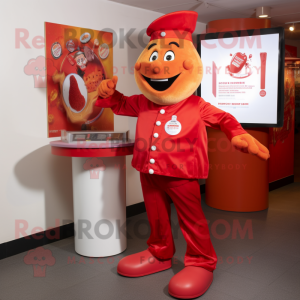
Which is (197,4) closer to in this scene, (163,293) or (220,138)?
(220,138)

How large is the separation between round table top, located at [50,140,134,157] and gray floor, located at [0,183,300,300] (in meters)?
0.82

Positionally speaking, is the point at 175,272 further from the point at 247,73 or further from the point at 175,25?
the point at 247,73

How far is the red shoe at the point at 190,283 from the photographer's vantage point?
2.19 m

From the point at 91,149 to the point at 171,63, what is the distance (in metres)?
0.78

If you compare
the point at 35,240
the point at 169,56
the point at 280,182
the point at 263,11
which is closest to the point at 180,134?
the point at 169,56

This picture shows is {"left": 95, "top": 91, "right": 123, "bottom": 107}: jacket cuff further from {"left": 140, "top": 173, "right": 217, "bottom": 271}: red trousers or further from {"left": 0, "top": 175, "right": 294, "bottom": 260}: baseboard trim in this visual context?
{"left": 0, "top": 175, "right": 294, "bottom": 260}: baseboard trim

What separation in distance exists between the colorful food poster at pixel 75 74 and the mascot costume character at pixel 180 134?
0.96 meters

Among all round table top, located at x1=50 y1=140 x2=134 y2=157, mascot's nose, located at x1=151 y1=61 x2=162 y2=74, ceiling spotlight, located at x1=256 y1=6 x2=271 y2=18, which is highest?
ceiling spotlight, located at x1=256 y1=6 x2=271 y2=18

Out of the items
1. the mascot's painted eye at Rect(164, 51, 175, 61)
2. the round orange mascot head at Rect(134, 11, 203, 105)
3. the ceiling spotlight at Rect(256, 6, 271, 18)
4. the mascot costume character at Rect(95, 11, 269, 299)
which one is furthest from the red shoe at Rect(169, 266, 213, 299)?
the ceiling spotlight at Rect(256, 6, 271, 18)

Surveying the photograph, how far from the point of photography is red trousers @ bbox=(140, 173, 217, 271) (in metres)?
2.31

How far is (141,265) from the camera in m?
2.49

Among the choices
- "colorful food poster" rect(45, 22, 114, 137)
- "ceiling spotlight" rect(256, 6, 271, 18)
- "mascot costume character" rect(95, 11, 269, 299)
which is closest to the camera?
"mascot costume character" rect(95, 11, 269, 299)

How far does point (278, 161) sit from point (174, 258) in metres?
3.00

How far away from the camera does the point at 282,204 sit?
4273mm
